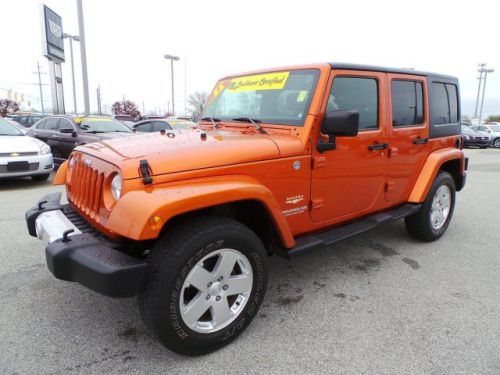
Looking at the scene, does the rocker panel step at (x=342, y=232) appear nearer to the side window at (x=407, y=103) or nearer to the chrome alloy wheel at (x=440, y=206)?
the chrome alloy wheel at (x=440, y=206)

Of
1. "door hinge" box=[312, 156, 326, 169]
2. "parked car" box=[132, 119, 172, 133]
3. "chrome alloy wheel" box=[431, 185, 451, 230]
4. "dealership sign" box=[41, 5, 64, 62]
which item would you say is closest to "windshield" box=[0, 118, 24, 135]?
"parked car" box=[132, 119, 172, 133]

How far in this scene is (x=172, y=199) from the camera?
2031 millimetres

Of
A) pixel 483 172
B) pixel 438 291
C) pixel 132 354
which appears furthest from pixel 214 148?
pixel 483 172

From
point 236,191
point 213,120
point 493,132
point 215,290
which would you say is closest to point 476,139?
point 493,132

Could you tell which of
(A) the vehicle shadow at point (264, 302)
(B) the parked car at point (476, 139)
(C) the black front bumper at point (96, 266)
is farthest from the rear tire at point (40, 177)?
(B) the parked car at point (476, 139)

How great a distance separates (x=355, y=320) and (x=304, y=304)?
0.42 m

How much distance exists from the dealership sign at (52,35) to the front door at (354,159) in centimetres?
1711

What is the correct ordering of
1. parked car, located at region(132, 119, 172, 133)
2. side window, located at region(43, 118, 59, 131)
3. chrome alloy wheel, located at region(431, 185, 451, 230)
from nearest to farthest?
chrome alloy wheel, located at region(431, 185, 451, 230), side window, located at region(43, 118, 59, 131), parked car, located at region(132, 119, 172, 133)

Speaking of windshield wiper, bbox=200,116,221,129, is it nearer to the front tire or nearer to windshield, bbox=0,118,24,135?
the front tire

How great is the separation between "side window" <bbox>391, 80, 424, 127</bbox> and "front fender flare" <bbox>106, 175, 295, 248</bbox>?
6.50ft

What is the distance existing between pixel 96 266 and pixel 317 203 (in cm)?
173

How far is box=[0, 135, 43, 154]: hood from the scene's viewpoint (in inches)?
281

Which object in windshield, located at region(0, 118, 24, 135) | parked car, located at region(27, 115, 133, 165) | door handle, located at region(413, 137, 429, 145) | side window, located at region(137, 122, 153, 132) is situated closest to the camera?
door handle, located at region(413, 137, 429, 145)

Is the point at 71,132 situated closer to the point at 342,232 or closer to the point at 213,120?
the point at 213,120
